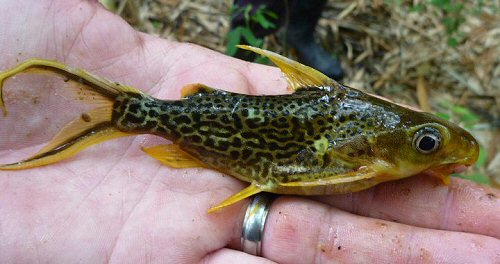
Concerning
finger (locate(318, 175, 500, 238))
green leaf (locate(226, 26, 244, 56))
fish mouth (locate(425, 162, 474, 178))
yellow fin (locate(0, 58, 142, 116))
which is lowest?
finger (locate(318, 175, 500, 238))

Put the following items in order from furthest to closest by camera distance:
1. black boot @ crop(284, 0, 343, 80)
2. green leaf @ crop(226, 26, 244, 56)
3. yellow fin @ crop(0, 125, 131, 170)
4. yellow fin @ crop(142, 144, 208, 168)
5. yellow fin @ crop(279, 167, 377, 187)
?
black boot @ crop(284, 0, 343, 80) → green leaf @ crop(226, 26, 244, 56) → yellow fin @ crop(142, 144, 208, 168) → yellow fin @ crop(0, 125, 131, 170) → yellow fin @ crop(279, 167, 377, 187)

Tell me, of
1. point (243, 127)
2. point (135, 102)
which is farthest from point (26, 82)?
point (243, 127)

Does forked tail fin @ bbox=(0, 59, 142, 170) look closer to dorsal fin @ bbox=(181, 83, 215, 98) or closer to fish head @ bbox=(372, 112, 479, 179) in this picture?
dorsal fin @ bbox=(181, 83, 215, 98)

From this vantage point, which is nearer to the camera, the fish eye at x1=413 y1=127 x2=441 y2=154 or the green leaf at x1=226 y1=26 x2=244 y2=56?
the fish eye at x1=413 y1=127 x2=441 y2=154

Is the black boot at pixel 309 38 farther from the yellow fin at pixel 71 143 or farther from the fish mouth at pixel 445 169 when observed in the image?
the yellow fin at pixel 71 143

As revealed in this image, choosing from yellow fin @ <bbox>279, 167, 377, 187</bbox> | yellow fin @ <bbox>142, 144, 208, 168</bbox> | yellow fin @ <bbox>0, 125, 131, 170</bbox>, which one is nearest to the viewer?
yellow fin @ <bbox>279, 167, 377, 187</bbox>

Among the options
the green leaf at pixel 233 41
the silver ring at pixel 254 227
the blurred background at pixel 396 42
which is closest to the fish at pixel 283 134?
the silver ring at pixel 254 227

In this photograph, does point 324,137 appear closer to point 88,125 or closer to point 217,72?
point 217,72

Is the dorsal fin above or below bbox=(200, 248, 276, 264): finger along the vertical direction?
above

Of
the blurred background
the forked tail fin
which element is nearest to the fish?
the forked tail fin
